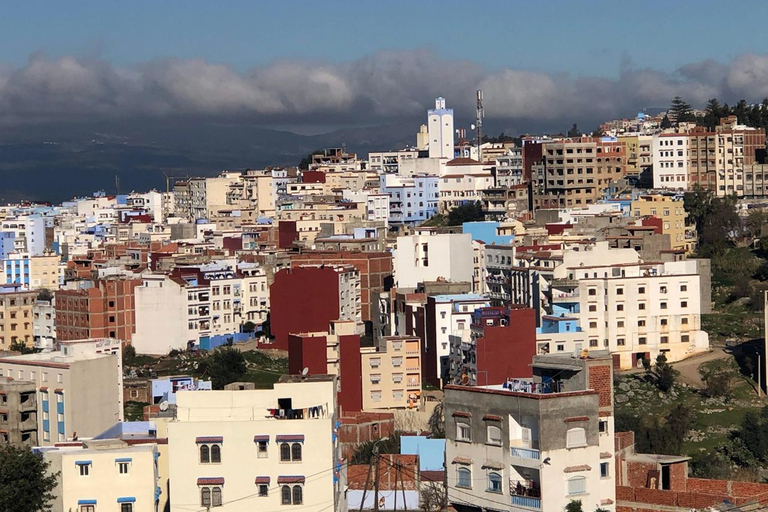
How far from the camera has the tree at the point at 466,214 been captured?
2518 inches

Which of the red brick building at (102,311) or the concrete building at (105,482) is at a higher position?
the red brick building at (102,311)

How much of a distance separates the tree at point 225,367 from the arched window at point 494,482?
2247 centimetres

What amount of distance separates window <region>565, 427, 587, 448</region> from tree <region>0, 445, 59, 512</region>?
6405 millimetres

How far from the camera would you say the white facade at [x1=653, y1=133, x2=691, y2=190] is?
6034 cm

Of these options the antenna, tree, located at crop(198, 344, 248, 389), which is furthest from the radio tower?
tree, located at crop(198, 344, 248, 389)

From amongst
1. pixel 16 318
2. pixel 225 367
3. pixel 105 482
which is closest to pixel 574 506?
pixel 105 482

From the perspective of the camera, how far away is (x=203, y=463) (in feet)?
62.9

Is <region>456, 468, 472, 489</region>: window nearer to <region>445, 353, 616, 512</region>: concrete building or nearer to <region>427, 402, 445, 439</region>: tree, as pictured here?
<region>445, 353, 616, 512</region>: concrete building

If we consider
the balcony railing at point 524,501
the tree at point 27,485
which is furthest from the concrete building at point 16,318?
the balcony railing at point 524,501

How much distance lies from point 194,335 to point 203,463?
1202 inches

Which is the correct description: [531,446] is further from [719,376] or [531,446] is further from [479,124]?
[479,124]

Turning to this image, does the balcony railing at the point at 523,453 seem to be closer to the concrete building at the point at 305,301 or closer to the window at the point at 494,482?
the window at the point at 494,482

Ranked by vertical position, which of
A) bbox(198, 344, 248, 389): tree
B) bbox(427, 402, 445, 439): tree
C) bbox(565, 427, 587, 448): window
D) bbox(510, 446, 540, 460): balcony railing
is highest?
bbox(565, 427, 587, 448): window

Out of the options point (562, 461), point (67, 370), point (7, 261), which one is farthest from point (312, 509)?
point (7, 261)
